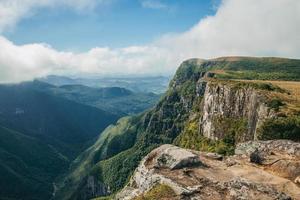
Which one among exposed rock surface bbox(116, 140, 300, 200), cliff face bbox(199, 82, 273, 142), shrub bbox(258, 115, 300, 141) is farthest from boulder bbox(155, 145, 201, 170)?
cliff face bbox(199, 82, 273, 142)

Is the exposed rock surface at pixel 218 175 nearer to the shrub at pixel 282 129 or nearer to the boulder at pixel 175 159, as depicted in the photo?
the boulder at pixel 175 159

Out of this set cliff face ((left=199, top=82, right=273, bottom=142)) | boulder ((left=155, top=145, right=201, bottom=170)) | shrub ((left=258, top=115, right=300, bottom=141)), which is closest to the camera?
boulder ((left=155, top=145, right=201, bottom=170))

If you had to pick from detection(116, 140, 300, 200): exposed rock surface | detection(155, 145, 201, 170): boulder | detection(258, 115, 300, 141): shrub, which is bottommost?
detection(258, 115, 300, 141): shrub

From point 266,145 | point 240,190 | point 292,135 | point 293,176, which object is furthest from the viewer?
point 292,135

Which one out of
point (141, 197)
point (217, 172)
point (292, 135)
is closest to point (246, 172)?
point (217, 172)

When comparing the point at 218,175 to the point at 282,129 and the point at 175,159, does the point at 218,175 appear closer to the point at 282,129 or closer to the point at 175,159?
the point at 175,159

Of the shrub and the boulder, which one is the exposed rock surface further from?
the shrub

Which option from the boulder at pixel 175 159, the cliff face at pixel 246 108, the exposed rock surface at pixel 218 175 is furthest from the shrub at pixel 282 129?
the boulder at pixel 175 159

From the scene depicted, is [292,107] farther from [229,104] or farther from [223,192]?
[223,192]
